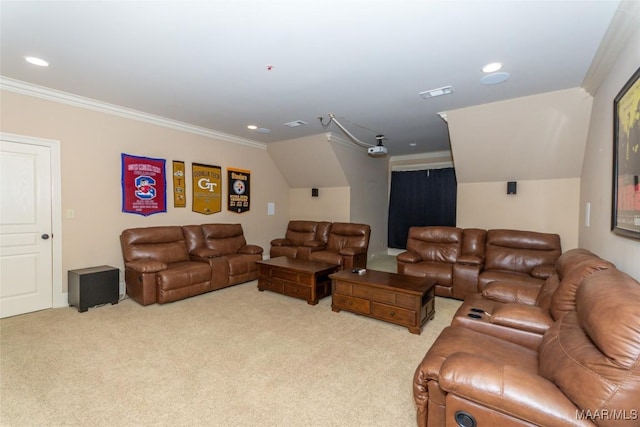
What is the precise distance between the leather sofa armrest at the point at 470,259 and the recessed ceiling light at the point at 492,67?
235cm

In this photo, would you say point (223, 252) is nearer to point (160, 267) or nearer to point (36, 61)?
point (160, 267)

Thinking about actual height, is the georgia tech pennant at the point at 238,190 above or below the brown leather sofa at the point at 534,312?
above

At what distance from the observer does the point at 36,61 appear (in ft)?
9.12

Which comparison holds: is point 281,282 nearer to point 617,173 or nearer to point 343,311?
point 343,311

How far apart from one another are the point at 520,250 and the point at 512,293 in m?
1.89

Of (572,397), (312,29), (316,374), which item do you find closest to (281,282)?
(316,374)

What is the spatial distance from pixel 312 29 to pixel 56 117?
3416mm

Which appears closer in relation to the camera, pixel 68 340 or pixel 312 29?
pixel 312 29

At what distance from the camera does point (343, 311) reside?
3650 millimetres

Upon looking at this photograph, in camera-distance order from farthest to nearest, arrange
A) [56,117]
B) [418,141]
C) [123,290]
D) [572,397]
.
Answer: [418,141]
[123,290]
[56,117]
[572,397]

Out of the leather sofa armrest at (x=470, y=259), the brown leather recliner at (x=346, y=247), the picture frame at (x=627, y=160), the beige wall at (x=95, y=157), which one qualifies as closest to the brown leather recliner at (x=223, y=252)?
the beige wall at (x=95, y=157)

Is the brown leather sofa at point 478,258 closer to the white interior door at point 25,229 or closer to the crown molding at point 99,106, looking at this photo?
the crown molding at point 99,106

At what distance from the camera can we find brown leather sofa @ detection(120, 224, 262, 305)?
3809 millimetres

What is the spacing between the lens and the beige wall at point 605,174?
206 centimetres
